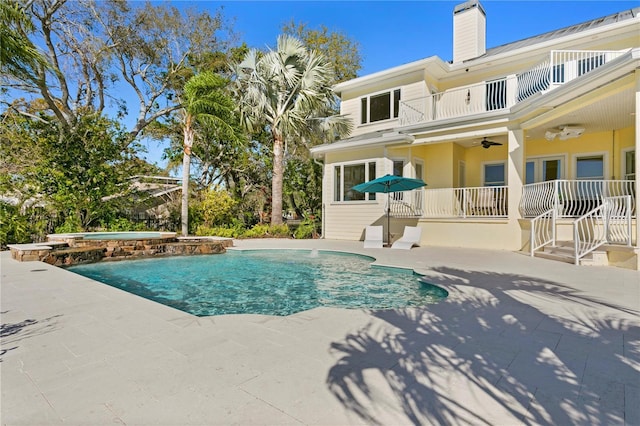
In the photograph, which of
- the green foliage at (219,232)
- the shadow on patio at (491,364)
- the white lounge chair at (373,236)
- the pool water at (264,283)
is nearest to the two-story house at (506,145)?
the white lounge chair at (373,236)

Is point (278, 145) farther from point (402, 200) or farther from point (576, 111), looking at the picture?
point (576, 111)

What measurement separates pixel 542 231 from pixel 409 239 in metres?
3.96

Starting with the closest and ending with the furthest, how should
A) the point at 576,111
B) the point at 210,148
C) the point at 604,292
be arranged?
the point at 604,292
the point at 576,111
the point at 210,148

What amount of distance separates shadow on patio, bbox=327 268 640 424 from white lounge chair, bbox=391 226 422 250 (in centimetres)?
693

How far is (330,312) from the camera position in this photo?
4.10m

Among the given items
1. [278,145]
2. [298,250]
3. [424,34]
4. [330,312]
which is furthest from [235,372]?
[424,34]

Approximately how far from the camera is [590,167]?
11758 mm

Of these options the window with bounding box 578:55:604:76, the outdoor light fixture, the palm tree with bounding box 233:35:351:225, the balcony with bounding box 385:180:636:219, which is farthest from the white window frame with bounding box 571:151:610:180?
the palm tree with bounding box 233:35:351:225

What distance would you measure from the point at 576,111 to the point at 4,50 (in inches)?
495

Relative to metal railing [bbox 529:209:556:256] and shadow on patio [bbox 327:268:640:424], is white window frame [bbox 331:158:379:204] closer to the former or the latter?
metal railing [bbox 529:209:556:256]

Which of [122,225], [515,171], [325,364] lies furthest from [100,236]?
[515,171]

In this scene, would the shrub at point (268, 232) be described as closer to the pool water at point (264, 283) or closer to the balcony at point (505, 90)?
the pool water at point (264, 283)

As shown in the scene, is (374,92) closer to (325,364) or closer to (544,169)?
(544,169)

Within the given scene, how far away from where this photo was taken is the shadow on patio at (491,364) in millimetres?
2061
